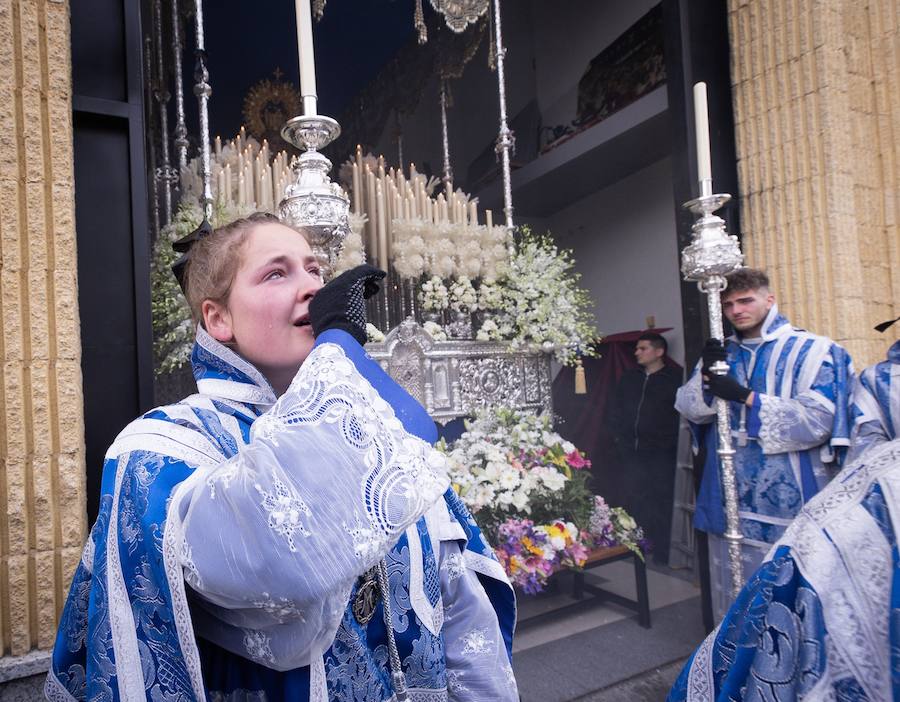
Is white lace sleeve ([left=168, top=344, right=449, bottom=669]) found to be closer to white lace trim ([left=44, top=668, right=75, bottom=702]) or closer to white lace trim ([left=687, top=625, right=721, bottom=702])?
white lace trim ([left=44, top=668, right=75, bottom=702])

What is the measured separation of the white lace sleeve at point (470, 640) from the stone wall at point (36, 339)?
1.30m

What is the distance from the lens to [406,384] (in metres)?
3.22

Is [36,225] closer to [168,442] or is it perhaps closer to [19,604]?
[19,604]

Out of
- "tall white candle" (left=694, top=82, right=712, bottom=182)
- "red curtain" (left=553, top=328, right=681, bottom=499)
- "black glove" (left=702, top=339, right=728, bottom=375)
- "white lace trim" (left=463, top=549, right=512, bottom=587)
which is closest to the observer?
"white lace trim" (left=463, top=549, right=512, bottom=587)

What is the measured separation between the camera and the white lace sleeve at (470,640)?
1.13m

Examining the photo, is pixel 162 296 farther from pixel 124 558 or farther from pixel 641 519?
pixel 641 519

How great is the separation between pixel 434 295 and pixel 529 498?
121 centimetres

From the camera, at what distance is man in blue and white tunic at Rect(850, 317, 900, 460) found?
2352 mm

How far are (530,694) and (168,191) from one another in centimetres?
306

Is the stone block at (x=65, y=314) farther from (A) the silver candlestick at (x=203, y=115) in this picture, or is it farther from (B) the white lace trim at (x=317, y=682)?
(B) the white lace trim at (x=317, y=682)

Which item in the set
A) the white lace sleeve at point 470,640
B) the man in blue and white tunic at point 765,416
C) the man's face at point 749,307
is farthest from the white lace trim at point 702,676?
the man's face at point 749,307

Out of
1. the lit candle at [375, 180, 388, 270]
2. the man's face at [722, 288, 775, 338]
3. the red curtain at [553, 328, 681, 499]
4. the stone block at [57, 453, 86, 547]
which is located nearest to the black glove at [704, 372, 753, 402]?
the man's face at [722, 288, 775, 338]

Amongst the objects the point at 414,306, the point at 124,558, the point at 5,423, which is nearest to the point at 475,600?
the point at 124,558

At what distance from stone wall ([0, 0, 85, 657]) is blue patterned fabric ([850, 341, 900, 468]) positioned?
2826 mm
